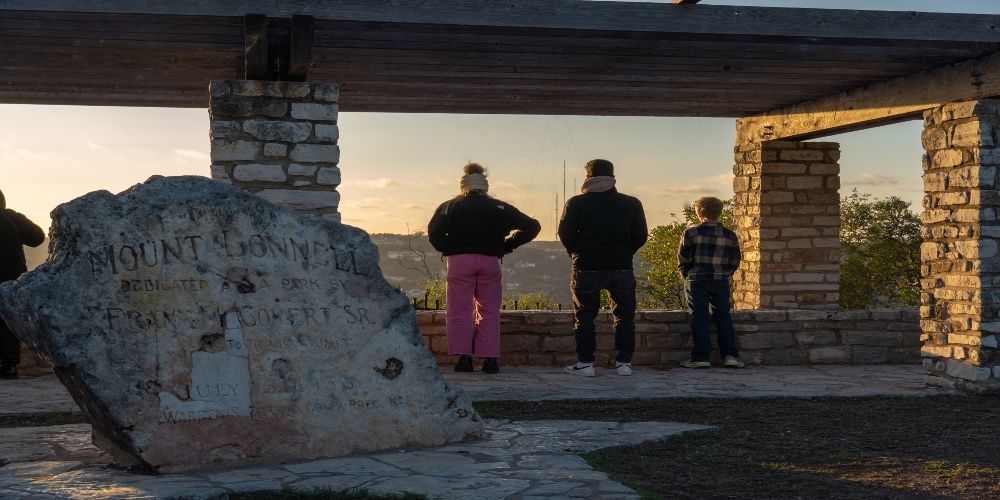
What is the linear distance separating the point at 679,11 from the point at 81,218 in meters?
4.16

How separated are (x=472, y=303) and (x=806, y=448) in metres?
3.49

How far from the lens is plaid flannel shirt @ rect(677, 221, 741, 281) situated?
9.29 m

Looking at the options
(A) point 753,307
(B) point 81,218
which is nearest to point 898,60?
(A) point 753,307

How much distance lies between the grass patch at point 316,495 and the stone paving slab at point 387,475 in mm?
61

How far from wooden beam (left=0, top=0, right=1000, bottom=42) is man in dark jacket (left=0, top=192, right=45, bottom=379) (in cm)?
258

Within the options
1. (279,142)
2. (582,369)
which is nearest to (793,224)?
(582,369)

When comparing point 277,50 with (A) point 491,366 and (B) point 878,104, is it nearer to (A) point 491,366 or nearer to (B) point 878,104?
(A) point 491,366

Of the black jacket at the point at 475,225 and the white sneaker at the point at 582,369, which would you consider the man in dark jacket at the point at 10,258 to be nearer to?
the black jacket at the point at 475,225

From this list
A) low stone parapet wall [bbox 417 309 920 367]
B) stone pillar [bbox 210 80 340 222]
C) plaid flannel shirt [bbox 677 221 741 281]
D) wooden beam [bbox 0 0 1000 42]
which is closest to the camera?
wooden beam [bbox 0 0 1000 42]

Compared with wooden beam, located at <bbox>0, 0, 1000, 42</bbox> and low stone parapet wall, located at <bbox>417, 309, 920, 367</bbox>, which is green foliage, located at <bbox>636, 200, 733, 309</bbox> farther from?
wooden beam, located at <bbox>0, 0, 1000, 42</bbox>

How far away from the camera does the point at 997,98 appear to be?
803cm

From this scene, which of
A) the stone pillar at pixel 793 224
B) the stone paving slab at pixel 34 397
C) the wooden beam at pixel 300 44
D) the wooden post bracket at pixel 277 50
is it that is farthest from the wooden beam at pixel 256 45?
the stone pillar at pixel 793 224

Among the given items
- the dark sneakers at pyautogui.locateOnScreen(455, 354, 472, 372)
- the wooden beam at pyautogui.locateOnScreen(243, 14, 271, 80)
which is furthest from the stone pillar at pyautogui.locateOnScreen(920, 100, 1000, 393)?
the wooden beam at pyautogui.locateOnScreen(243, 14, 271, 80)

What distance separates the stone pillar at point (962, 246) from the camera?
8.00m
